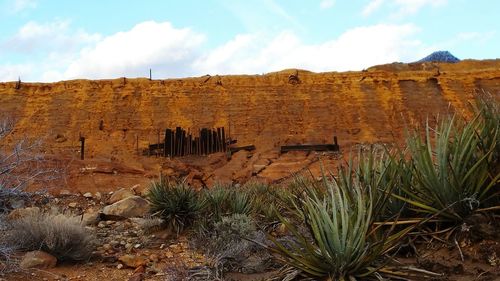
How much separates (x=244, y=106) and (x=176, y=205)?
2317 centimetres

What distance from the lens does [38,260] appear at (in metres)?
6.25

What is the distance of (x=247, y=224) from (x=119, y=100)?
2669 centimetres

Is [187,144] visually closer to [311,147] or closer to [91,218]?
[311,147]

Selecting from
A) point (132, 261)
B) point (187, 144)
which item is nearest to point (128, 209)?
point (132, 261)

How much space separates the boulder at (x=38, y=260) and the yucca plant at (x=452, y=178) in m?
4.43

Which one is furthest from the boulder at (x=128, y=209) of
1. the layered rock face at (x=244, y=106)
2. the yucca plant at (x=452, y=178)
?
the layered rock face at (x=244, y=106)

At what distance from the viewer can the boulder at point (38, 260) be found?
6157 millimetres

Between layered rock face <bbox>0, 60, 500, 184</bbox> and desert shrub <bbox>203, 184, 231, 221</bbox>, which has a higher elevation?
layered rock face <bbox>0, 60, 500, 184</bbox>

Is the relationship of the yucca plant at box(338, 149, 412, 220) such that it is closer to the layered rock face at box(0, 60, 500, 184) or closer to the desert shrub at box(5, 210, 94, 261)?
the desert shrub at box(5, 210, 94, 261)

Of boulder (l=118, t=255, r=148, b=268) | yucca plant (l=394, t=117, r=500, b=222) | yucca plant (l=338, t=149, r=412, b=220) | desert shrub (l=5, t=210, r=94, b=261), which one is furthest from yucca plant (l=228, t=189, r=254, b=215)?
yucca plant (l=394, t=117, r=500, b=222)

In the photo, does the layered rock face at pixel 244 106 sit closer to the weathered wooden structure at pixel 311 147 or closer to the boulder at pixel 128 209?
the weathered wooden structure at pixel 311 147

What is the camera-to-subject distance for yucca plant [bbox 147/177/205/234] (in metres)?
9.09

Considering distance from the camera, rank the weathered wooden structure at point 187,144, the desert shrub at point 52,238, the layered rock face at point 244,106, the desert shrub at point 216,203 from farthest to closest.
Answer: the layered rock face at point 244,106 → the weathered wooden structure at point 187,144 → the desert shrub at point 216,203 → the desert shrub at point 52,238

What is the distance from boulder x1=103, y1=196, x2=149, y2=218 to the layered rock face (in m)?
17.1
